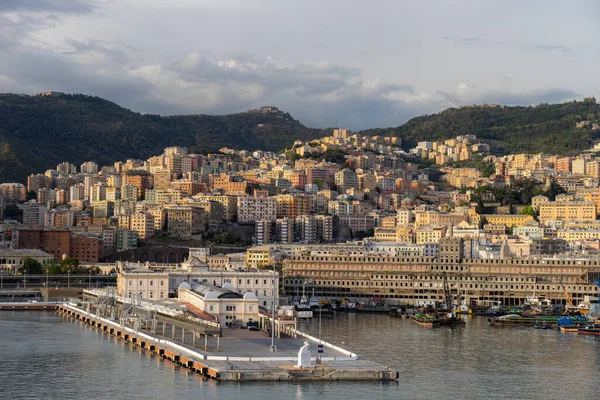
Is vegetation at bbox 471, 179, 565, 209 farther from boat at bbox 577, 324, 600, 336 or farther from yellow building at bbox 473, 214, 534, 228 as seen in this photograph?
boat at bbox 577, 324, 600, 336

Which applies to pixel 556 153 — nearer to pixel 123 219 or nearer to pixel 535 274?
pixel 123 219

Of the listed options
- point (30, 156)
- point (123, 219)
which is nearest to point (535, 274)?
point (123, 219)

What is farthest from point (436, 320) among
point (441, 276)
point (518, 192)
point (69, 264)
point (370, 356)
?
point (518, 192)

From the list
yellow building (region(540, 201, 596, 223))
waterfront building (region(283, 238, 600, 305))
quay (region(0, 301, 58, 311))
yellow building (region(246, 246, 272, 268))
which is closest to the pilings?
quay (region(0, 301, 58, 311))

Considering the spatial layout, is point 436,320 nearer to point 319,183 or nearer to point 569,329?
point 569,329

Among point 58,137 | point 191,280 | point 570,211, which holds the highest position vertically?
point 58,137

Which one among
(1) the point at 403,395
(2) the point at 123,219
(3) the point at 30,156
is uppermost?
(3) the point at 30,156
